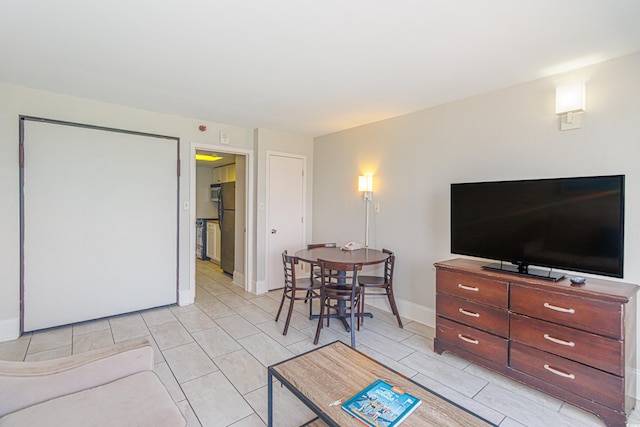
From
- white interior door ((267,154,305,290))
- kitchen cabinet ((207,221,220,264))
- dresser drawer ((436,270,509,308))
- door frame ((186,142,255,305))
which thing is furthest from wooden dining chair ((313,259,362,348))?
kitchen cabinet ((207,221,220,264))

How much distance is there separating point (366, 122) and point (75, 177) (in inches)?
132

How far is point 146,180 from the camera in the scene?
11.9ft

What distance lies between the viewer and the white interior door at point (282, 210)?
4.61 metres

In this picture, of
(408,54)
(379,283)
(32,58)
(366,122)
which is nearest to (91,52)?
(32,58)

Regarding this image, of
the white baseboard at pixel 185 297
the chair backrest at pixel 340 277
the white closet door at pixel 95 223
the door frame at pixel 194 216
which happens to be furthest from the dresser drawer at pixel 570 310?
the white closet door at pixel 95 223

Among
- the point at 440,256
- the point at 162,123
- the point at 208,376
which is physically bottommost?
the point at 208,376

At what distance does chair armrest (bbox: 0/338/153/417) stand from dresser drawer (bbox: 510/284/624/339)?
244 cm

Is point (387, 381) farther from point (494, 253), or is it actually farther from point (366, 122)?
point (366, 122)

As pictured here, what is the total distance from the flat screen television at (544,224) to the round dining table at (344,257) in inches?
30.7

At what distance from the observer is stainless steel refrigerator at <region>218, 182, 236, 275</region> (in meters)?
5.24

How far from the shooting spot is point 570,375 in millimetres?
1964

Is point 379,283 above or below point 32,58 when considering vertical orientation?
below

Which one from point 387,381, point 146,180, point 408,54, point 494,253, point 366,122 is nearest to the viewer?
point 387,381

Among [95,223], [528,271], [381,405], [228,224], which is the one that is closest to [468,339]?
[528,271]
